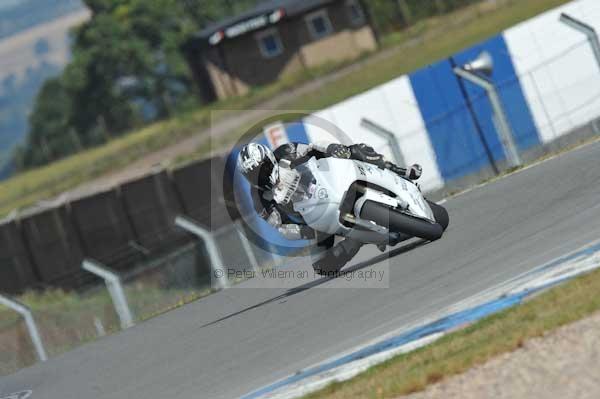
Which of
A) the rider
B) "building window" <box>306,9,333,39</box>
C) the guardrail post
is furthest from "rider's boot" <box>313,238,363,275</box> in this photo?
"building window" <box>306,9,333,39</box>

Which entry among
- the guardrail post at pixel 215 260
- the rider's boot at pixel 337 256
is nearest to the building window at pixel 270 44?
the guardrail post at pixel 215 260

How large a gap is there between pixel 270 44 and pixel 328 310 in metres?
40.9

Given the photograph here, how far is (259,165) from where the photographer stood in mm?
11680

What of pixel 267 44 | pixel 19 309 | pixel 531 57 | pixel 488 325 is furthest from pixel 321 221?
pixel 267 44

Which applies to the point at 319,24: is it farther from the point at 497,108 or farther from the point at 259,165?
the point at 259,165

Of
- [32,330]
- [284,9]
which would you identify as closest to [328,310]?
[32,330]

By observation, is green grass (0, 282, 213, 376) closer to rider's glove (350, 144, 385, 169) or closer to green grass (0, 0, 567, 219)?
rider's glove (350, 144, 385, 169)

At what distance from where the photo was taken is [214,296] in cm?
1705

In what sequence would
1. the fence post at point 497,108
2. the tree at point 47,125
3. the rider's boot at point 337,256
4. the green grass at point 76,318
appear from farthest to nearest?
the tree at point 47,125 < the fence post at point 497,108 < the green grass at point 76,318 < the rider's boot at point 337,256

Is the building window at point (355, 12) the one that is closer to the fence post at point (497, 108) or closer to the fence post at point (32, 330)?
the fence post at point (497, 108)

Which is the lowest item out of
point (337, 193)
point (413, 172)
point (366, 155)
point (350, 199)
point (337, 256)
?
point (337, 256)

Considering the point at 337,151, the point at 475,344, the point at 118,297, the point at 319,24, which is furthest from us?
the point at 319,24

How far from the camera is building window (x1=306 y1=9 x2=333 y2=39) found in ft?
167

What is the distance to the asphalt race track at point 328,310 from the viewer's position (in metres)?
10.1
